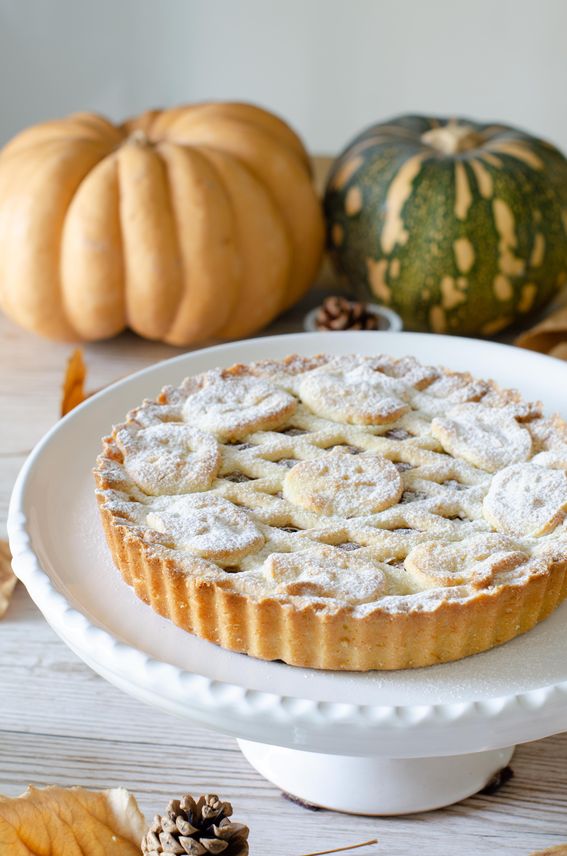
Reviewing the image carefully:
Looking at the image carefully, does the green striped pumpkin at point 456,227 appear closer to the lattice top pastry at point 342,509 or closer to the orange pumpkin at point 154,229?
the orange pumpkin at point 154,229

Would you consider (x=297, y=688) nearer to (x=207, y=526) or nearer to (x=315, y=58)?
(x=207, y=526)

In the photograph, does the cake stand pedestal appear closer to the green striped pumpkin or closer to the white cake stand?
the white cake stand

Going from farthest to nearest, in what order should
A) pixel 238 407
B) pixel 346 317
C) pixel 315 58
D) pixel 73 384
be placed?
1. pixel 315 58
2. pixel 346 317
3. pixel 73 384
4. pixel 238 407

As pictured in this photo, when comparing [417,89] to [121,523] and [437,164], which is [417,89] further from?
[121,523]

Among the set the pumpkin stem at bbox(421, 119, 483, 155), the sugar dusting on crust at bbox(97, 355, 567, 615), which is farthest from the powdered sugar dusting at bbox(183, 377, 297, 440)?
the pumpkin stem at bbox(421, 119, 483, 155)

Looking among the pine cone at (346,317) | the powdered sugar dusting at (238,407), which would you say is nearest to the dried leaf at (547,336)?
the pine cone at (346,317)

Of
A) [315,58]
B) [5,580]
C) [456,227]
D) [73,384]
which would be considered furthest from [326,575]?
[315,58]

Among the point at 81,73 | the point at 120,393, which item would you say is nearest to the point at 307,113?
the point at 81,73
